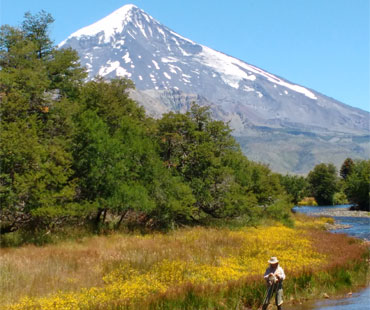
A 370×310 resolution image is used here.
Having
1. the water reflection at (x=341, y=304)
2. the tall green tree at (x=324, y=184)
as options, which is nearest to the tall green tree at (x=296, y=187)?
the tall green tree at (x=324, y=184)

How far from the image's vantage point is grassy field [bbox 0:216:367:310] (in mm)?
15625

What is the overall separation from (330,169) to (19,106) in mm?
123191

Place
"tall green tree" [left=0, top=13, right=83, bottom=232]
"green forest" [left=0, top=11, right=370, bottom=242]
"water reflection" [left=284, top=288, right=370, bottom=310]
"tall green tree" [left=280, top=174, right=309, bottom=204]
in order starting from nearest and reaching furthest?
"water reflection" [left=284, top=288, right=370, bottom=310] → "tall green tree" [left=0, top=13, right=83, bottom=232] → "green forest" [left=0, top=11, right=370, bottom=242] → "tall green tree" [left=280, top=174, right=309, bottom=204]

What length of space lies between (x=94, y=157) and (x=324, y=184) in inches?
4435

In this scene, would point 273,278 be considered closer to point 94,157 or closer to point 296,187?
point 94,157

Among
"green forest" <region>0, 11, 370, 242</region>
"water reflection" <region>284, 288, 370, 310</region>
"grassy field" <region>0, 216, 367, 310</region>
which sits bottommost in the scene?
"water reflection" <region>284, 288, 370, 310</region>

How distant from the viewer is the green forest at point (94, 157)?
27.9 meters

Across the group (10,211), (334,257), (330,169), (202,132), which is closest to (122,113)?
(202,132)

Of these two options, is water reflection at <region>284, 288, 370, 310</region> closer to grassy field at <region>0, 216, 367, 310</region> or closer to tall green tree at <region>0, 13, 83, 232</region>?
grassy field at <region>0, 216, 367, 310</region>

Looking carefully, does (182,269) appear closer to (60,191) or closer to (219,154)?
(60,191)

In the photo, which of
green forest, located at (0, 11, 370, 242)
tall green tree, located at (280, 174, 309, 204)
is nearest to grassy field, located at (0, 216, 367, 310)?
green forest, located at (0, 11, 370, 242)

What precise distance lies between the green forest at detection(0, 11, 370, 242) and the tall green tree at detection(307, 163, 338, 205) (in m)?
90.3

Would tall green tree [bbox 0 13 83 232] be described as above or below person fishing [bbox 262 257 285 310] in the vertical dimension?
above

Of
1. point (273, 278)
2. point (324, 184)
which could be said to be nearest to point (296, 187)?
point (324, 184)
